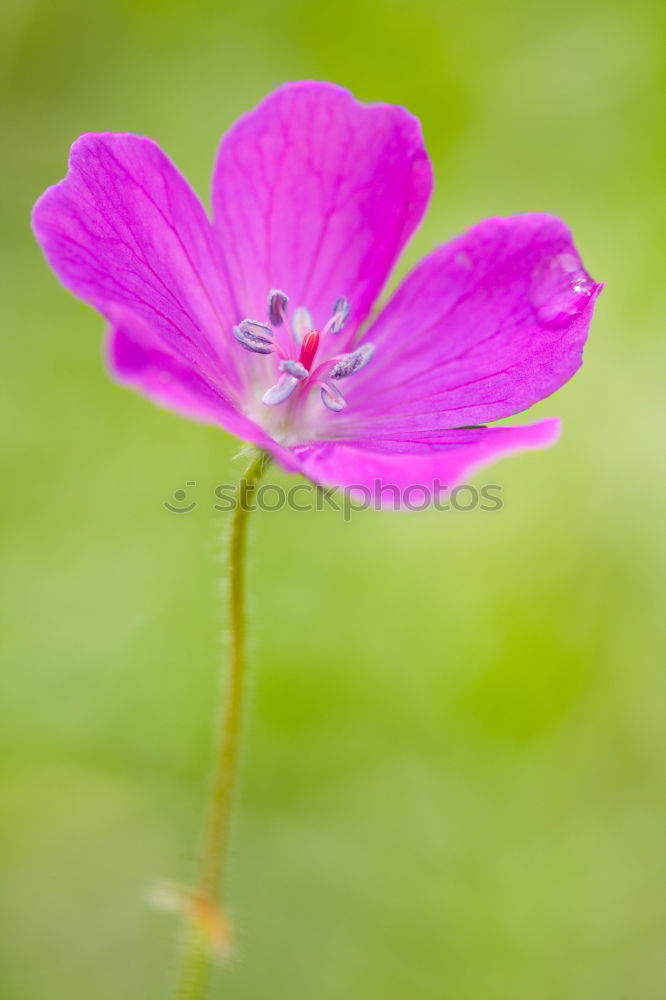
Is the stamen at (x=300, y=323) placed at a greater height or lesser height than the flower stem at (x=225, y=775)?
greater

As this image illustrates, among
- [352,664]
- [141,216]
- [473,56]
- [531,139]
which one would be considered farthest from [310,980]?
[473,56]

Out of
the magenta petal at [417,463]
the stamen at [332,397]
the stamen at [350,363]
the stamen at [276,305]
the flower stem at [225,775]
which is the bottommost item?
the flower stem at [225,775]

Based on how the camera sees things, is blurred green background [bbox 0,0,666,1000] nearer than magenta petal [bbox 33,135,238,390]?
No

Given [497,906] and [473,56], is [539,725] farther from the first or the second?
[473,56]

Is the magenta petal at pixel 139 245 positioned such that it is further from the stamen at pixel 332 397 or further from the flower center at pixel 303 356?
the stamen at pixel 332 397

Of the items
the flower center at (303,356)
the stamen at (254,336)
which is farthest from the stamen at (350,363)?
the stamen at (254,336)

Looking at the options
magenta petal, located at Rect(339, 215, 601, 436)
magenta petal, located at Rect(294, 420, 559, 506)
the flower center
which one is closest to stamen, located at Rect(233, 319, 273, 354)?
the flower center

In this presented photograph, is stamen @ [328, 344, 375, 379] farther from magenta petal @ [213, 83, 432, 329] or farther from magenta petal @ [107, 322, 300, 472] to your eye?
magenta petal @ [107, 322, 300, 472]
